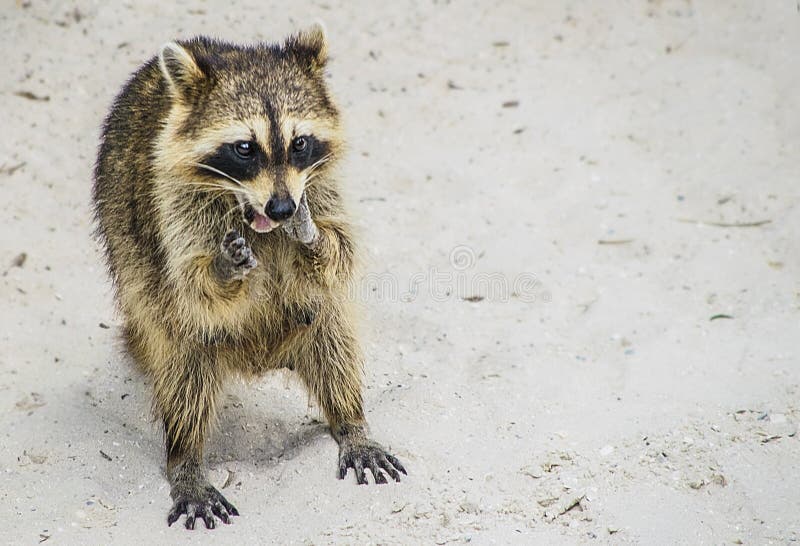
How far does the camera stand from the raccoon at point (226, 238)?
10.8ft

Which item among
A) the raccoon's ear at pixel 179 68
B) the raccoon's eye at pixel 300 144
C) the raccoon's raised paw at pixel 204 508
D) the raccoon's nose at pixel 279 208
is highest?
the raccoon's ear at pixel 179 68

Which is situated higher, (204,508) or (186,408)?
(186,408)

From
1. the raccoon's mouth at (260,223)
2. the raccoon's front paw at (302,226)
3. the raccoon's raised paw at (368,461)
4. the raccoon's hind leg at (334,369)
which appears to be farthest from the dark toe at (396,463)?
the raccoon's mouth at (260,223)

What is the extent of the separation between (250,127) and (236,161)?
0.40 ft

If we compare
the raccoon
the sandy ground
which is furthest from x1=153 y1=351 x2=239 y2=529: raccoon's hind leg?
the sandy ground

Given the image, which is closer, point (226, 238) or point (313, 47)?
point (226, 238)

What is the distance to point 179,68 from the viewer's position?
338 centimetres

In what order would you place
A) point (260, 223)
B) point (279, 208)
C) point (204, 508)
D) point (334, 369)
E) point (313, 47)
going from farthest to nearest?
point (334, 369), point (313, 47), point (204, 508), point (260, 223), point (279, 208)

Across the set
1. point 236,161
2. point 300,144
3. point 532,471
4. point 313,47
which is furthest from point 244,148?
point 532,471

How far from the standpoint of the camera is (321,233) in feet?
11.8

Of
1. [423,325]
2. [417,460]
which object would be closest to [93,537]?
[417,460]

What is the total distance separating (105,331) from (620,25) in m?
3.90

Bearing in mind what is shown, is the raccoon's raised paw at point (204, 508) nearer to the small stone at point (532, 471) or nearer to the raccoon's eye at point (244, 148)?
the small stone at point (532, 471)

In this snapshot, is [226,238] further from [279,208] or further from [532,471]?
[532,471]
